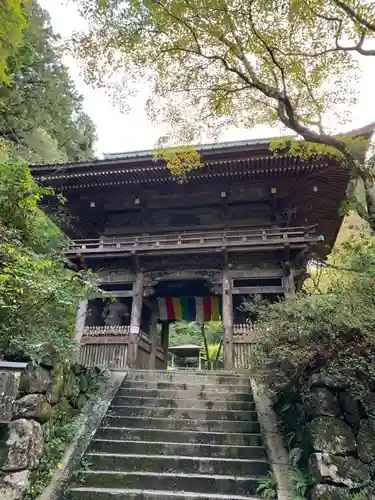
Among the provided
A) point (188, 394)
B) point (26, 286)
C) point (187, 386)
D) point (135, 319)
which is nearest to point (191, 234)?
point (135, 319)

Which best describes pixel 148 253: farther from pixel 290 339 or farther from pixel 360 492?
pixel 360 492

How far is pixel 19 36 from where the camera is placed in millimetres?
4797

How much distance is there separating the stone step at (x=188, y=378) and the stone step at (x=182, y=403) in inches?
32.4

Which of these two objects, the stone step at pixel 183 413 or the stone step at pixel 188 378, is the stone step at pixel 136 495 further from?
the stone step at pixel 188 378

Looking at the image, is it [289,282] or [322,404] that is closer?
[322,404]

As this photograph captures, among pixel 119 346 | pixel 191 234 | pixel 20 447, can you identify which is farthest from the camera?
pixel 191 234

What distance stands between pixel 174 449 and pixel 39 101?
15360 millimetres


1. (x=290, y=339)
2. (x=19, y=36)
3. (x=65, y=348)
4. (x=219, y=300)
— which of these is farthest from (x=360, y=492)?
(x=219, y=300)

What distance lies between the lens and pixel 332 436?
3.93 metres

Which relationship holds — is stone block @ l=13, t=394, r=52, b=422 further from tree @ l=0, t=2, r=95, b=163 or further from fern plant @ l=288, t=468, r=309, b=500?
tree @ l=0, t=2, r=95, b=163

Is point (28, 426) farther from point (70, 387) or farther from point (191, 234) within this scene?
point (191, 234)

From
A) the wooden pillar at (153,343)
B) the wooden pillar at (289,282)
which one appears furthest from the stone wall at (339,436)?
the wooden pillar at (153,343)

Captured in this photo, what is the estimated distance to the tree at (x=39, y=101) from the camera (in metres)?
12.8

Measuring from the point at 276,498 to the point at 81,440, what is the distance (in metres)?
2.62
